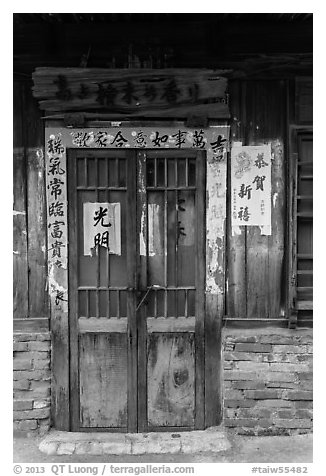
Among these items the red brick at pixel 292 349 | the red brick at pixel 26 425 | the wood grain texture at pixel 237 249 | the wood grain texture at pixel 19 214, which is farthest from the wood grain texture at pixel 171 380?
the wood grain texture at pixel 19 214

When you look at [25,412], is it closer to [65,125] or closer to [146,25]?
[65,125]

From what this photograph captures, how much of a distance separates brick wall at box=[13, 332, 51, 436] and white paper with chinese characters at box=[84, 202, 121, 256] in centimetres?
102

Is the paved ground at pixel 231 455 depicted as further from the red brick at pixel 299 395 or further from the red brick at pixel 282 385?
the red brick at pixel 282 385

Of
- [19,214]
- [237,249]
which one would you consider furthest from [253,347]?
[19,214]

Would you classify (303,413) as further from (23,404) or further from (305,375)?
(23,404)

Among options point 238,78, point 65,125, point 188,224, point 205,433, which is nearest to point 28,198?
point 65,125

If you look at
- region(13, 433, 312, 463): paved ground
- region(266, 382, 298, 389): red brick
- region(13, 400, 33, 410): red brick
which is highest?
region(266, 382, 298, 389): red brick

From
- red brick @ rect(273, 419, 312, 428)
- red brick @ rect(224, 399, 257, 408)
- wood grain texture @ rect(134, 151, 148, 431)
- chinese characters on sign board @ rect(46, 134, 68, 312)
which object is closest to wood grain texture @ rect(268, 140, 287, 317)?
Result: red brick @ rect(224, 399, 257, 408)

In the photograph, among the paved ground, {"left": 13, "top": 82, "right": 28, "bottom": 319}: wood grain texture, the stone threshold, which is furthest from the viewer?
{"left": 13, "top": 82, "right": 28, "bottom": 319}: wood grain texture

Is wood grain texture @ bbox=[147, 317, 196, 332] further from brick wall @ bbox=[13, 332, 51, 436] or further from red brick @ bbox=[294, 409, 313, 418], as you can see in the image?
red brick @ bbox=[294, 409, 313, 418]

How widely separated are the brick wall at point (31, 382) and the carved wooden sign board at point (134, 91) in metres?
2.23

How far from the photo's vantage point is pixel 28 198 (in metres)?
5.14

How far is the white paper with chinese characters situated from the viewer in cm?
512

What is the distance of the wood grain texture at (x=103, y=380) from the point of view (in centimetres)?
520
